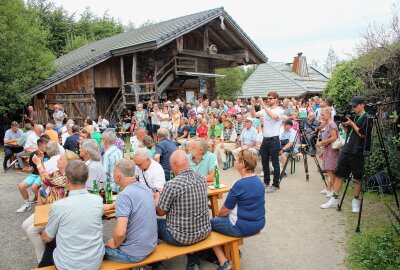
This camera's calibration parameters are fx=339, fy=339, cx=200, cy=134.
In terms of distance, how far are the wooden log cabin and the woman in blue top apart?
1008 centimetres

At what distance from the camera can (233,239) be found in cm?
365

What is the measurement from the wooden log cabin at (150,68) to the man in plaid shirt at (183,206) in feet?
33.4

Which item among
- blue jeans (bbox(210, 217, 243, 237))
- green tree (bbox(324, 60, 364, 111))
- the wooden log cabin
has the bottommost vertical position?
blue jeans (bbox(210, 217, 243, 237))

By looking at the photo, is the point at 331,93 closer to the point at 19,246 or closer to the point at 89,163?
the point at 89,163

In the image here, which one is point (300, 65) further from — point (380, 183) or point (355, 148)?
point (355, 148)

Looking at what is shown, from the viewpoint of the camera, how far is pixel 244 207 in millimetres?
3602

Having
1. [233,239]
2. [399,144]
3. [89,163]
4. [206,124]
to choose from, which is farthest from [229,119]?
[233,239]

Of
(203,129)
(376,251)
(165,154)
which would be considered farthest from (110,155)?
(203,129)

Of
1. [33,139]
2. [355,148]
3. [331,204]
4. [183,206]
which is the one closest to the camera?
[183,206]

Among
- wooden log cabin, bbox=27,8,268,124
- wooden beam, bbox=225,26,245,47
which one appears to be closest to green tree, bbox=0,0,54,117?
wooden log cabin, bbox=27,8,268,124

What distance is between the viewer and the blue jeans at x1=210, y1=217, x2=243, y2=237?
3643mm

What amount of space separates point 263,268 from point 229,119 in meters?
6.20

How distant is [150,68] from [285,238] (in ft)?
40.2

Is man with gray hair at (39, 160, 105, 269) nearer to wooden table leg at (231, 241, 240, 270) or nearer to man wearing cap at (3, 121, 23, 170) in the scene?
wooden table leg at (231, 241, 240, 270)
